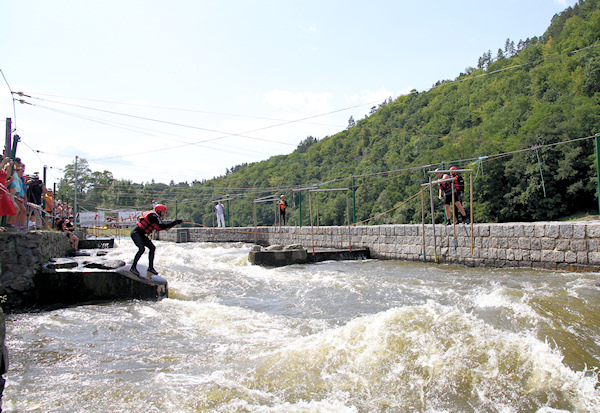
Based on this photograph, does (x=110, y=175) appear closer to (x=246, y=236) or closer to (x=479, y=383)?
(x=246, y=236)

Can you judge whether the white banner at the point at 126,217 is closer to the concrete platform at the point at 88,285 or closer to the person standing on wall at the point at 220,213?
the person standing on wall at the point at 220,213

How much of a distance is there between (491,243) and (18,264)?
33.4 ft

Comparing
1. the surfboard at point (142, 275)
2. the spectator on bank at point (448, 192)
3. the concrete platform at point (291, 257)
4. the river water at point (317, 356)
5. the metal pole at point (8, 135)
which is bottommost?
the river water at point (317, 356)

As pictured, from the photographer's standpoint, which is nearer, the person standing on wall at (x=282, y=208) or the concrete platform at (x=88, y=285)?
the concrete platform at (x=88, y=285)

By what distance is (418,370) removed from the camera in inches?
159

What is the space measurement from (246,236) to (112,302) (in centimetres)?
1884

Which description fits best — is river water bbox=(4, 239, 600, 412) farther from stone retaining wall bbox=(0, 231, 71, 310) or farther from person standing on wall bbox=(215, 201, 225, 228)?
person standing on wall bbox=(215, 201, 225, 228)

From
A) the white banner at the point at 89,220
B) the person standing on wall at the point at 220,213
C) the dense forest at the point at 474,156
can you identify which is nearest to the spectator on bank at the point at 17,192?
the dense forest at the point at 474,156

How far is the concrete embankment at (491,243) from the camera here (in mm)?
9375

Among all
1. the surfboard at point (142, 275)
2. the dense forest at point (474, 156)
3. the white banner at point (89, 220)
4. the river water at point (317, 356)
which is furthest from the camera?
the dense forest at point (474, 156)

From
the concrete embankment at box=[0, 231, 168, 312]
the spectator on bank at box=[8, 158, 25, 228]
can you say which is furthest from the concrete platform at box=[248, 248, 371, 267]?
the spectator on bank at box=[8, 158, 25, 228]

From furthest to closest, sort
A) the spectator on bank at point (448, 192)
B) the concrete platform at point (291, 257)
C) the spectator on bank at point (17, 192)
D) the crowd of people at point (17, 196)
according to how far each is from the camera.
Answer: the concrete platform at point (291, 257), the spectator on bank at point (448, 192), the spectator on bank at point (17, 192), the crowd of people at point (17, 196)

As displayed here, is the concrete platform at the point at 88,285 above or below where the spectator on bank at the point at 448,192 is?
below

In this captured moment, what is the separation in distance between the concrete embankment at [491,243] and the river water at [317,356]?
232 centimetres
